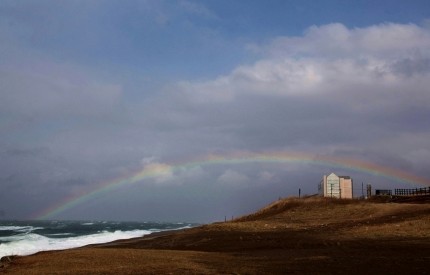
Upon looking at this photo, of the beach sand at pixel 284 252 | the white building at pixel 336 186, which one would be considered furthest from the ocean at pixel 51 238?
the white building at pixel 336 186

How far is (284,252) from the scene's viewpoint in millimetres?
22031

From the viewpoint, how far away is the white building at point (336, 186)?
6031cm

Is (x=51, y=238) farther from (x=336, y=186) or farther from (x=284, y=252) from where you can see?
(x=284, y=252)

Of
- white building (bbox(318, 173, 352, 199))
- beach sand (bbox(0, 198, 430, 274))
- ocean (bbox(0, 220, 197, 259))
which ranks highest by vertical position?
white building (bbox(318, 173, 352, 199))

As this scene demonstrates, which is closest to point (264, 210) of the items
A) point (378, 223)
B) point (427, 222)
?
point (378, 223)

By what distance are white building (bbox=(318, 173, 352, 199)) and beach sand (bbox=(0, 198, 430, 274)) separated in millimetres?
19111

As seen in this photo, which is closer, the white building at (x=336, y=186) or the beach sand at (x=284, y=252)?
the beach sand at (x=284, y=252)

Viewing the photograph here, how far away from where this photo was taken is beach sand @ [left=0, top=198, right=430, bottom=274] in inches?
647

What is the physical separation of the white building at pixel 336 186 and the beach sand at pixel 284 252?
19111mm

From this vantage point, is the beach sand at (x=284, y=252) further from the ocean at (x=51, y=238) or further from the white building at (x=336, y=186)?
the ocean at (x=51, y=238)

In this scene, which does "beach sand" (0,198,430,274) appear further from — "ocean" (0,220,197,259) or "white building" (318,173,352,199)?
"ocean" (0,220,197,259)

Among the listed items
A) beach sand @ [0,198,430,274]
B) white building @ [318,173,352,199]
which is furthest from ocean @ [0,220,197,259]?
white building @ [318,173,352,199]

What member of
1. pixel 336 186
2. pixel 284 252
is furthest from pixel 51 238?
pixel 284 252

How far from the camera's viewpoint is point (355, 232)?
2930 cm
